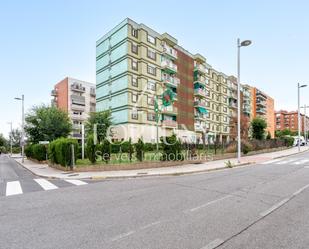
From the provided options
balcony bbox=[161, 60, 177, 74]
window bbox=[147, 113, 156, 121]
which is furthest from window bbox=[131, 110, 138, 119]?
balcony bbox=[161, 60, 177, 74]

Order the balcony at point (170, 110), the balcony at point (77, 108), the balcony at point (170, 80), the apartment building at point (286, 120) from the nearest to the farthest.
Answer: the balcony at point (170, 110), the balcony at point (170, 80), the balcony at point (77, 108), the apartment building at point (286, 120)

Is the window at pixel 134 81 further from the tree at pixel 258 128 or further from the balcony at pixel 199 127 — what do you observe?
the balcony at pixel 199 127

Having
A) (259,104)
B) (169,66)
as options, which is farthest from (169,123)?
(259,104)

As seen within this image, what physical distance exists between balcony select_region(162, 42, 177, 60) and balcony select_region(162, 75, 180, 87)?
4.15 m

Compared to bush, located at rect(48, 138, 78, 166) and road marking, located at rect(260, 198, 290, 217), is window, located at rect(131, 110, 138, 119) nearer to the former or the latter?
bush, located at rect(48, 138, 78, 166)

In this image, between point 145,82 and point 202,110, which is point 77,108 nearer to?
point 145,82

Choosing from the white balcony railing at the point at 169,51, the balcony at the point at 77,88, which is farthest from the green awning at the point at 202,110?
the balcony at the point at 77,88

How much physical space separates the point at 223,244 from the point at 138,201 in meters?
3.63

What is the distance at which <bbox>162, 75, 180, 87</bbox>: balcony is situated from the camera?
4569 cm

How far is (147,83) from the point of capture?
4159 centimetres

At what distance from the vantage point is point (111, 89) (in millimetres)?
42562

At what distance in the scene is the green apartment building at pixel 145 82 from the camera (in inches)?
1540

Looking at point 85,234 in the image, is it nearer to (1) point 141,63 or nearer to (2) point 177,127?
(1) point 141,63

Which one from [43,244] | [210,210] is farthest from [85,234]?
[210,210]
